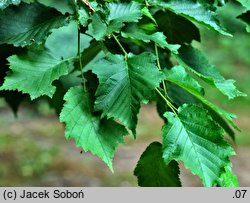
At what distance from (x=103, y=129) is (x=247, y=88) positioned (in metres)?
4.67

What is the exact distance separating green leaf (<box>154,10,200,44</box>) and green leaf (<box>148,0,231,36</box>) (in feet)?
0.59

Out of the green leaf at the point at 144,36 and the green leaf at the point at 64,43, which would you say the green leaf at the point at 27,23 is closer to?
the green leaf at the point at 144,36

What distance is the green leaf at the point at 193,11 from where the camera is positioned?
94 cm

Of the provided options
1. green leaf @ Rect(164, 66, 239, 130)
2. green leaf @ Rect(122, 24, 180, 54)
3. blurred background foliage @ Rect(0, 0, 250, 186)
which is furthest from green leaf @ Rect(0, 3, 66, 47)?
blurred background foliage @ Rect(0, 0, 250, 186)

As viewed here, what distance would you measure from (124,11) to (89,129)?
0.83 feet

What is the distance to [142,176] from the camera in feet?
3.20

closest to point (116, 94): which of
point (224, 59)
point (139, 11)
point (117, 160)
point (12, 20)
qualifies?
point (139, 11)

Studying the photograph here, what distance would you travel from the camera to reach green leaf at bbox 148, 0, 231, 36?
94 centimetres

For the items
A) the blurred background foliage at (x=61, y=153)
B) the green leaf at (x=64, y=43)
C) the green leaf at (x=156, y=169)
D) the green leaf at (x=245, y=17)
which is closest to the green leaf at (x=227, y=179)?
the green leaf at (x=156, y=169)

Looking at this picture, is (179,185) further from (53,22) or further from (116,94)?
(53,22)

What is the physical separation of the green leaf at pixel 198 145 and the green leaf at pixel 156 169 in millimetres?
A: 117

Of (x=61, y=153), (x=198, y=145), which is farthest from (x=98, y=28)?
(x=61, y=153)

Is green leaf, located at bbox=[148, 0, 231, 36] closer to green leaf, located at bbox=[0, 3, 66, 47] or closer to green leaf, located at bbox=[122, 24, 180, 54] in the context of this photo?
green leaf, located at bbox=[122, 24, 180, 54]

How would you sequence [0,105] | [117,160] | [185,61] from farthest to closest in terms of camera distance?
[0,105] < [117,160] < [185,61]
